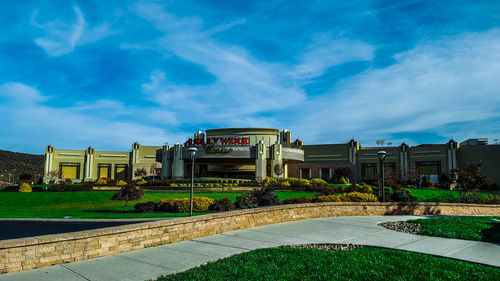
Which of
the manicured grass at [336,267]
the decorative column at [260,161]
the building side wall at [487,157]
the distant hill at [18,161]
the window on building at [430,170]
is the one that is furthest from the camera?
the distant hill at [18,161]

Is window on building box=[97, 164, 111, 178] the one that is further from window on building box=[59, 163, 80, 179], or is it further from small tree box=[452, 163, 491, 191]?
small tree box=[452, 163, 491, 191]

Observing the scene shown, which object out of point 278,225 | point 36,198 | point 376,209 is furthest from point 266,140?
point 278,225

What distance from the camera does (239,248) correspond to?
889 cm

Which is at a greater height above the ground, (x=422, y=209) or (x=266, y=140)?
(x=266, y=140)

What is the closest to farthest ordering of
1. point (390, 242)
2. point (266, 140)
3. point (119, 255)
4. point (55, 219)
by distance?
point (119, 255), point (390, 242), point (55, 219), point (266, 140)

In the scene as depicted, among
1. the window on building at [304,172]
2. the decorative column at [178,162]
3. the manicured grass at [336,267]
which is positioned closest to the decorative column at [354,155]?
the window on building at [304,172]

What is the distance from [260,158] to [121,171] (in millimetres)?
40332

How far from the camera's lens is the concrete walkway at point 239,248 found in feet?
21.7

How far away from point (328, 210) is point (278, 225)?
430 cm

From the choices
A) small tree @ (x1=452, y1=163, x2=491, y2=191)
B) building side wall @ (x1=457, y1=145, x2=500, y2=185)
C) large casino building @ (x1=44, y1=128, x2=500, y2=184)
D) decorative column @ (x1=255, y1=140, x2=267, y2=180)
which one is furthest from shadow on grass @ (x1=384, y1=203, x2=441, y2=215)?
building side wall @ (x1=457, y1=145, x2=500, y2=185)

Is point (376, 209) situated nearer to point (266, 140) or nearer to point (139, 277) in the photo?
point (139, 277)

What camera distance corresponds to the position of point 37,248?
6941mm

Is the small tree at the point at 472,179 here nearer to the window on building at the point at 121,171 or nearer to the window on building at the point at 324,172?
the window on building at the point at 324,172

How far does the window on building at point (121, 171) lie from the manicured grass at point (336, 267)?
78.6m
